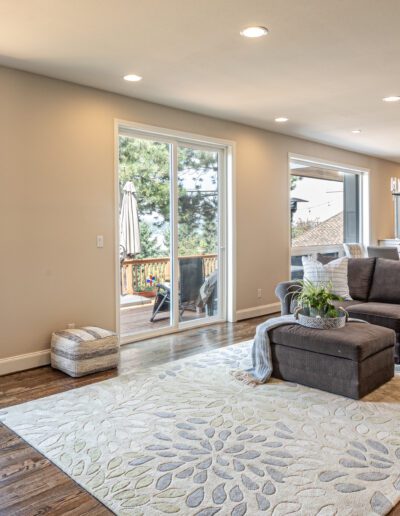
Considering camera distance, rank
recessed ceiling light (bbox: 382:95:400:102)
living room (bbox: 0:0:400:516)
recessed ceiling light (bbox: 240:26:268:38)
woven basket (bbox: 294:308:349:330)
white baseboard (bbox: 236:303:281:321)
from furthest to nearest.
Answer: white baseboard (bbox: 236:303:281:321) → recessed ceiling light (bbox: 382:95:400:102) → woven basket (bbox: 294:308:349:330) → recessed ceiling light (bbox: 240:26:268:38) → living room (bbox: 0:0:400:516)

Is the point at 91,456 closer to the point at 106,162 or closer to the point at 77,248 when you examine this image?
the point at 77,248

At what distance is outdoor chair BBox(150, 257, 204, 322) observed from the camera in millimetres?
5270

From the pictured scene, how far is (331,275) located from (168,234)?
6.06 feet

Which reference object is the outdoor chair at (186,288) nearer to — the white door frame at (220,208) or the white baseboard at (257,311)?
the white door frame at (220,208)

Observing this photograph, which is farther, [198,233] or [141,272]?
[198,233]

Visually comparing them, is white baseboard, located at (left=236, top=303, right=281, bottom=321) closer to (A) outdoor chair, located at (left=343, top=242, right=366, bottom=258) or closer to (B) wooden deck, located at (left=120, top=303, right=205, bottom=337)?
(B) wooden deck, located at (left=120, top=303, right=205, bottom=337)

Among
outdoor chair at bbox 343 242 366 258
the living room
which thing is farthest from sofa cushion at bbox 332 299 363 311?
outdoor chair at bbox 343 242 366 258

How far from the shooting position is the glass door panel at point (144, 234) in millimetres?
4863

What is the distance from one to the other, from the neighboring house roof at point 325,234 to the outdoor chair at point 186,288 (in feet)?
7.03

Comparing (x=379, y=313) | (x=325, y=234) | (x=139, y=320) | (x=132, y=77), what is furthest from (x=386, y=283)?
(x=132, y=77)

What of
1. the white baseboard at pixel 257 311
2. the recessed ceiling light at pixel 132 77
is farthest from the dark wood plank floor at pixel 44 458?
the recessed ceiling light at pixel 132 77

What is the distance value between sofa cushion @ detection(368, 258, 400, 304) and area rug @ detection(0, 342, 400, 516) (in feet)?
4.75

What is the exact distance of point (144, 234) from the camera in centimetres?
504

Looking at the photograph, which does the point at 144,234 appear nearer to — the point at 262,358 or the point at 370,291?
the point at 262,358
